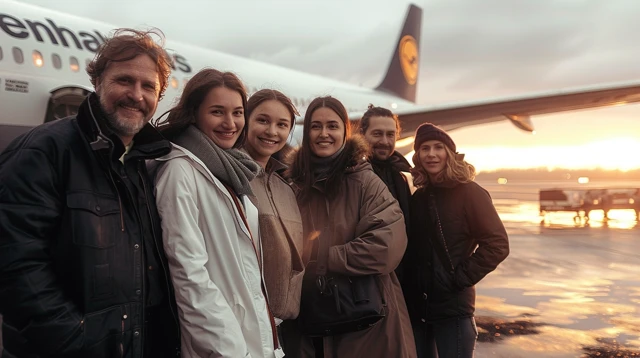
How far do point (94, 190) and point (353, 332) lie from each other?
1.29 m

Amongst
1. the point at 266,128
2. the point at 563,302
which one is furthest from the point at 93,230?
the point at 563,302

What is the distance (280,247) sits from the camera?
1.86 m

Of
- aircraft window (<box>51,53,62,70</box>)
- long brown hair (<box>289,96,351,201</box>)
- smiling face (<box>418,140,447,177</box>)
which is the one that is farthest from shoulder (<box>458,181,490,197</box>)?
aircraft window (<box>51,53,62,70</box>)

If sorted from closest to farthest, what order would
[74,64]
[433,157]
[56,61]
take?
[433,157] → [56,61] → [74,64]

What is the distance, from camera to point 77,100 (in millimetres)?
6680

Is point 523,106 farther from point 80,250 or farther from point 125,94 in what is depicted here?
point 80,250

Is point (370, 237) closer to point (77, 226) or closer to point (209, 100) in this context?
point (209, 100)

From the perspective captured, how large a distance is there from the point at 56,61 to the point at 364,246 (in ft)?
21.8

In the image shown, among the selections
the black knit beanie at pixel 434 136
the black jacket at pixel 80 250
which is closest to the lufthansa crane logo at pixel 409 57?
the black knit beanie at pixel 434 136

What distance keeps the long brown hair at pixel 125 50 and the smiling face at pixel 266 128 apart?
20.5 inches

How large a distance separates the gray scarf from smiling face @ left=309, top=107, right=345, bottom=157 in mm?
574

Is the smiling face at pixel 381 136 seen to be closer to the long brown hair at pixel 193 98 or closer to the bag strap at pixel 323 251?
the bag strap at pixel 323 251

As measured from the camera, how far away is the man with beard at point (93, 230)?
125 cm

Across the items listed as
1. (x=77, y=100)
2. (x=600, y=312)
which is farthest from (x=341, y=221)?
(x=77, y=100)
